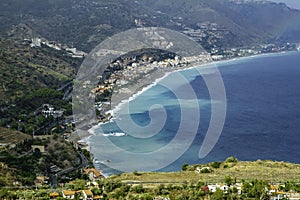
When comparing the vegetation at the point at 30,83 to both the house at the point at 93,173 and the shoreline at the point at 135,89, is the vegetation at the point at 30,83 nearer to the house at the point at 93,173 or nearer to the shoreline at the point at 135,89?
the shoreline at the point at 135,89

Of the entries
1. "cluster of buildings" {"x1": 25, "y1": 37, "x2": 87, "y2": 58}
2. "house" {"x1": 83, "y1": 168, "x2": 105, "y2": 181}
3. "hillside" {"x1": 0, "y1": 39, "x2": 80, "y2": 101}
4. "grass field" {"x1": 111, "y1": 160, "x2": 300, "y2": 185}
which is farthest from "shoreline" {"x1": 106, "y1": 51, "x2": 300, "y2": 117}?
"grass field" {"x1": 111, "y1": 160, "x2": 300, "y2": 185}

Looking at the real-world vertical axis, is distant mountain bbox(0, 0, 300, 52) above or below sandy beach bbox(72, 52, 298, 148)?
above

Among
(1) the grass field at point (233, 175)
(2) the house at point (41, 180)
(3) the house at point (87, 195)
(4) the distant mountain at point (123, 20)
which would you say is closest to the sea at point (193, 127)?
(2) the house at point (41, 180)

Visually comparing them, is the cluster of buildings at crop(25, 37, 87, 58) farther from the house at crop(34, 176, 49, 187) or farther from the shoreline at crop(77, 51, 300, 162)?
the house at crop(34, 176, 49, 187)

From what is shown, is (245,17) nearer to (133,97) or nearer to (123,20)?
(123,20)

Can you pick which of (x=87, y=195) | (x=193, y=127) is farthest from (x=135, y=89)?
(x=87, y=195)

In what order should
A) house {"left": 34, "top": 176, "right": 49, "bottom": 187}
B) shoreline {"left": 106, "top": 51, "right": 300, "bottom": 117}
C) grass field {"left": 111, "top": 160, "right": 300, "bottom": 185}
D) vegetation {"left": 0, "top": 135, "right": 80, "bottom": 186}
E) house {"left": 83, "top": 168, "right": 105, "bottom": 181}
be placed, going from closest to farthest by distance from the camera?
grass field {"left": 111, "top": 160, "right": 300, "bottom": 185} → house {"left": 34, "top": 176, "right": 49, "bottom": 187} → vegetation {"left": 0, "top": 135, "right": 80, "bottom": 186} → house {"left": 83, "top": 168, "right": 105, "bottom": 181} → shoreline {"left": 106, "top": 51, "right": 300, "bottom": 117}

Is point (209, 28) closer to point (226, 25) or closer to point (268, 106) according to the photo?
point (226, 25)

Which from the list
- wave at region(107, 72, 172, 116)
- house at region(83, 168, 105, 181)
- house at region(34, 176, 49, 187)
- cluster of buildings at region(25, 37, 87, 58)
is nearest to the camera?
house at region(34, 176, 49, 187)
